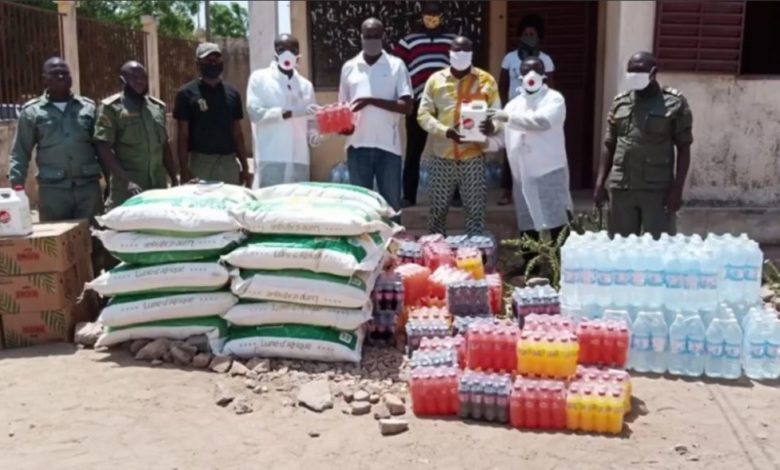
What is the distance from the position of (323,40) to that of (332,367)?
428 centimetres

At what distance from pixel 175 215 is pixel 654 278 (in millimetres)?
3030

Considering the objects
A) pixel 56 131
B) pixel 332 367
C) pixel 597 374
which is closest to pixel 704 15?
pixel 597 374

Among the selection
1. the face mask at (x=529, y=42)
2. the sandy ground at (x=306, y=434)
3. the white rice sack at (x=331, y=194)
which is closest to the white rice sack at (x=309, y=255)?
the white rice sack at (x=331, y=194)

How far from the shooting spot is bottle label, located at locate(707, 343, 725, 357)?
15.6ft

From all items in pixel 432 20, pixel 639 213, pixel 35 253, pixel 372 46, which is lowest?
pixel 35 253

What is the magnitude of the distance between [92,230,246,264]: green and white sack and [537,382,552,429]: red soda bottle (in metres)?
2.12

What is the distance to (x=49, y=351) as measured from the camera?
5297 millimetres

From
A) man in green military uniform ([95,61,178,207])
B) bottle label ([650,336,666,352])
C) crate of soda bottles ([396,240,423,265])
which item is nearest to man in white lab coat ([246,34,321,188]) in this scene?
man in green military uniform ([95,61,178,207])

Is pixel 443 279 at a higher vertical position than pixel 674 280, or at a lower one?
lower

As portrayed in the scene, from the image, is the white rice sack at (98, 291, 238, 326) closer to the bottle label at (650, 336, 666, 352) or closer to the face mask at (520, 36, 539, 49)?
the bottle label at (650, 336, 666, 352)

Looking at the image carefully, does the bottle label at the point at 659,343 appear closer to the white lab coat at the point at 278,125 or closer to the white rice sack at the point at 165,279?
the white rice sack at the point at 165,279

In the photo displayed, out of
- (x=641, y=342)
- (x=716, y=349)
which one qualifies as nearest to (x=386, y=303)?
(x=641, y=342)

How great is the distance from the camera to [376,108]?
20.9 feet

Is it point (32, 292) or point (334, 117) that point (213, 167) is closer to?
point (334, 117)
